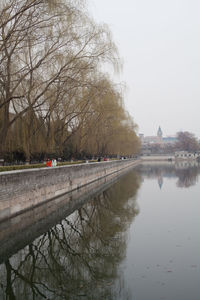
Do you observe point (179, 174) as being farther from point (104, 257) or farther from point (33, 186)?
point (104, 257)

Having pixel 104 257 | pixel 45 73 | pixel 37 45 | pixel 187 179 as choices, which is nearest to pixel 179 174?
pixel 187 179

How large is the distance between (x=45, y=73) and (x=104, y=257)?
13.7 metres

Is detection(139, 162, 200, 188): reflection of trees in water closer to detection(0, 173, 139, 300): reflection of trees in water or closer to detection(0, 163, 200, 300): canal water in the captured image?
detection(0, 163, 200, 300): canal water

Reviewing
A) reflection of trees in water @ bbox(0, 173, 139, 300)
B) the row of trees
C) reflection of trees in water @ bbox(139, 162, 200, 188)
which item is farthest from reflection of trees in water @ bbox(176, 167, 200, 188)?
reflection of trees in water @ bbox(0, 173, 139, 300)

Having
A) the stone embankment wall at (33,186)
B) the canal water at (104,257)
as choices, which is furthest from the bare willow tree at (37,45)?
the canal water at (104,257)

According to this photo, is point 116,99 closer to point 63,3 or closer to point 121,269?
point 63,3

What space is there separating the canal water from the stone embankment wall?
2.14 feet

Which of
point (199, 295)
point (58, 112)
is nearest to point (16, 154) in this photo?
point (58, 112)

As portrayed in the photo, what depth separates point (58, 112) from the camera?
2166cm

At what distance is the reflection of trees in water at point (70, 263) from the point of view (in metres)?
5.94

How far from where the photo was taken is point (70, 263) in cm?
743

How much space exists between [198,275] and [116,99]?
21.3 meters

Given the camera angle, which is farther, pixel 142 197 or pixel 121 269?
pixel 142 197

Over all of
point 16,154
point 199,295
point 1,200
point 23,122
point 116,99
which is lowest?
point 199,295
